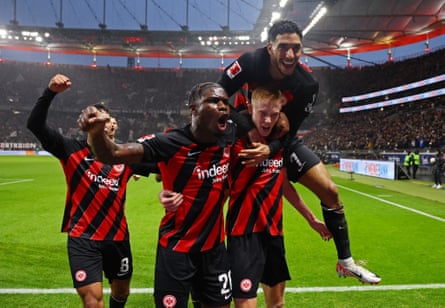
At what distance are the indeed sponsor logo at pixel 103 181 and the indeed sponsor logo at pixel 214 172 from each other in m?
1.60

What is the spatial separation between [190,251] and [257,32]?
39.8 m

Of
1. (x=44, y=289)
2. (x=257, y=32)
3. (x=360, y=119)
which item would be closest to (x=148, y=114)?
(x=257, y=32)

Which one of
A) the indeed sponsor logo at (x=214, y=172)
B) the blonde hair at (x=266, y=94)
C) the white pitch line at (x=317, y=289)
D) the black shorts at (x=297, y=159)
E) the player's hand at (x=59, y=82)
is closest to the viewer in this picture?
the indeed sponsor logo at (x=214, y=172)

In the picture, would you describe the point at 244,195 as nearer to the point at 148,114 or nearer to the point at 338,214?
the point at 338,214

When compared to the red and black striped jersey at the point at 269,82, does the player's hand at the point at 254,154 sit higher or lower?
lower

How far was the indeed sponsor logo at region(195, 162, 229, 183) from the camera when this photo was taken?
270cm

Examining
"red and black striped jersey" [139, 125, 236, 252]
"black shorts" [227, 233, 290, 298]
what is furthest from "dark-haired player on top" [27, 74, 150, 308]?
"black shorts" [227, 233, 290, 298]

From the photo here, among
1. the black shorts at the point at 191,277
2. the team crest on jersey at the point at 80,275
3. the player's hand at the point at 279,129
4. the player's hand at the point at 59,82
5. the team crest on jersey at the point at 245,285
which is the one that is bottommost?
the team crest on jersey at the point at 80,275

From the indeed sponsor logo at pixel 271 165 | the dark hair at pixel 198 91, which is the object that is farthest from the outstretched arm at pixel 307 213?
the dark hair at pixel 198 91

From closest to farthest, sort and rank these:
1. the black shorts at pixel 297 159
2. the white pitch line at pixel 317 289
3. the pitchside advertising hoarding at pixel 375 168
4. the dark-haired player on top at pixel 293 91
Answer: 1. the dark-haired player on top at pixel 293 91
2. the black shorts at pixel 297 159
3. the white pitch line at pixel 317 289
4. the pitchside advertising hoarding at pixel 375 168

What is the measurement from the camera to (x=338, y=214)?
3.61m

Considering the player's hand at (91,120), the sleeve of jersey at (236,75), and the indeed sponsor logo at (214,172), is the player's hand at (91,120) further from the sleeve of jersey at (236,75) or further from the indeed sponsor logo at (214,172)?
the sleeve of jersey at (236,75)

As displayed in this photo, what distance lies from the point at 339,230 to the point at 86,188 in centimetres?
245

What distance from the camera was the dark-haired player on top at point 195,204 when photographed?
2.59m
